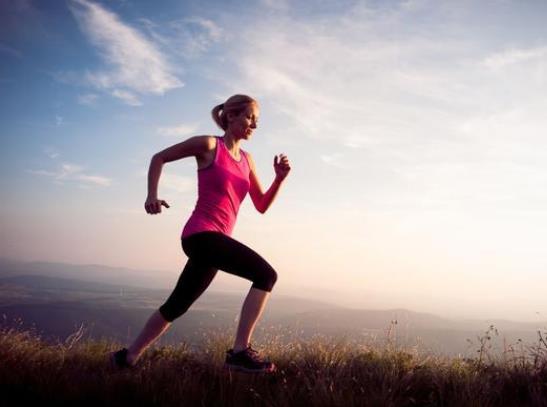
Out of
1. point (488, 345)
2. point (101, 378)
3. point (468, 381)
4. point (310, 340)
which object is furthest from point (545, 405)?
point (101, 378)

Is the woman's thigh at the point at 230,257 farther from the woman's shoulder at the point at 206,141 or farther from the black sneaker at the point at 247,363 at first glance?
the woman's shoulder at the point at 206,141

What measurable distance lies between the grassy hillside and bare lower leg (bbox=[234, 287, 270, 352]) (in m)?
0.31

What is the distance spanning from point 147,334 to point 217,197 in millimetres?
1391

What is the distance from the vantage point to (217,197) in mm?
3875

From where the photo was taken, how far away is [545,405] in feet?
11.2

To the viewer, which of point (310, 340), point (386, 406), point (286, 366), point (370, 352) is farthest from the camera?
point (310, 340)

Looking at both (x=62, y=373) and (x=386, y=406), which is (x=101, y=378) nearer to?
(x=62, y=373)

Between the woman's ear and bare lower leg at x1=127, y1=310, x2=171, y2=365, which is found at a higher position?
the woman's ear

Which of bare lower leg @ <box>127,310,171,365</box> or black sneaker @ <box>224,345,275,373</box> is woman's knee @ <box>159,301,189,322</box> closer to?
bare lower leg @ <box>127,310,171,365</box>

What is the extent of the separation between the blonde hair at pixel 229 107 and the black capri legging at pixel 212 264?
4.00 ft

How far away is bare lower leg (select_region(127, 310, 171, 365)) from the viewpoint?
391cm

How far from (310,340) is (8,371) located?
334 cm

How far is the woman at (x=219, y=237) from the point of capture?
3.71 meters

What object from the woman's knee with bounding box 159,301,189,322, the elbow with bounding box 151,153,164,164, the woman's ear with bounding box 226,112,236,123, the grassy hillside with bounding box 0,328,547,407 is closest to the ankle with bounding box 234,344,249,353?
the grassy hillside with bounding box 0,328,547,407
